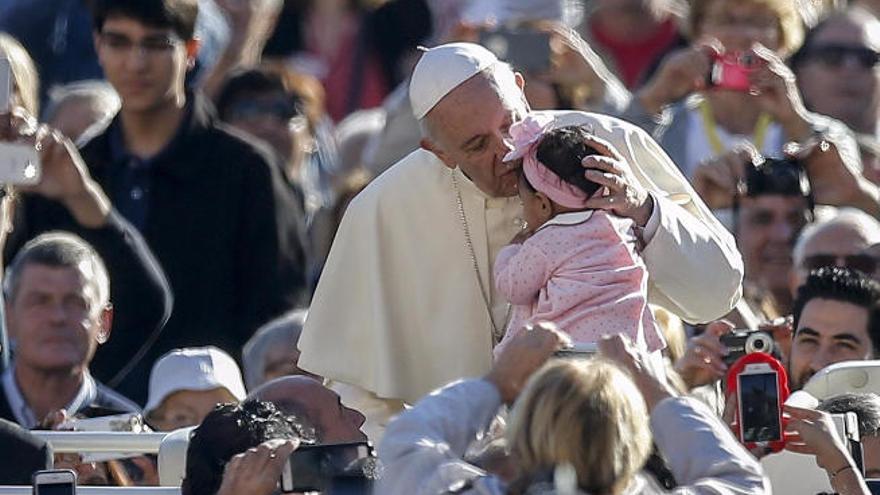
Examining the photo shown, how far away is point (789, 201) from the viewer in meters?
9.62

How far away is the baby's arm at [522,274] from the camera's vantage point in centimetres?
675

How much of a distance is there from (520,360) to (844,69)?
15.8ft

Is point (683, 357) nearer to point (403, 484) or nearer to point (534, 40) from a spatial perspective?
point (403, 484)

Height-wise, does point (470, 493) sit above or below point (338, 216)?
above

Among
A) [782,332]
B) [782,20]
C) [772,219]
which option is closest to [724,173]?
[772,219]

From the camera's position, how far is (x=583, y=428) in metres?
5.63

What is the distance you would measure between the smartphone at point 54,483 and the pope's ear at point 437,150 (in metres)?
1.36

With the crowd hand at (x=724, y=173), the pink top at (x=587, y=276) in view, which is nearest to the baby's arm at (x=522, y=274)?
the pink top at (x=587, y=276)

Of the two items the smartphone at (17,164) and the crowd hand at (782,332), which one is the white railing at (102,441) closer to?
the smartphone at (17,164)

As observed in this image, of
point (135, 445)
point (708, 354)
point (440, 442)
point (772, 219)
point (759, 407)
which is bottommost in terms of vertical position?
point (772, 219)

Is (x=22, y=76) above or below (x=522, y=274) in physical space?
below

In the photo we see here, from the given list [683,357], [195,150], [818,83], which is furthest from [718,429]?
[818,83]

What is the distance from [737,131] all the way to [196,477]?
4.13 meters

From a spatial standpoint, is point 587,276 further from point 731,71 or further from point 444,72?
point 731,71
